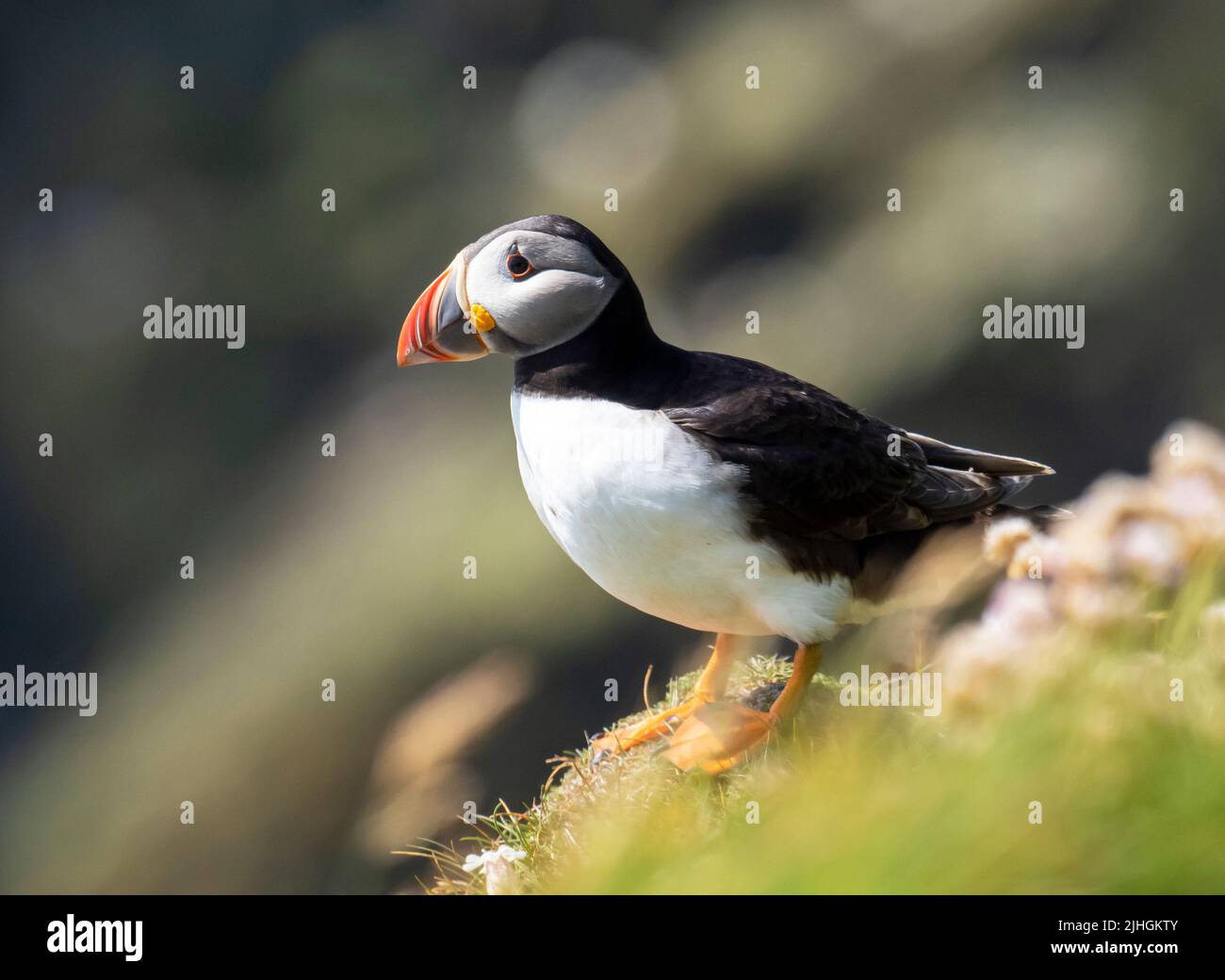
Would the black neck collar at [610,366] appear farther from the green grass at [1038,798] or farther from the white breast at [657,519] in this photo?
the green grass at [1038,798]

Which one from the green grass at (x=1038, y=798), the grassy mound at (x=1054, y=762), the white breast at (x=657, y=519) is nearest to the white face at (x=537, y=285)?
the white breast at (x=657, y=519)

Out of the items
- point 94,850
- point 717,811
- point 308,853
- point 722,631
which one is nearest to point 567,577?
point 308,853

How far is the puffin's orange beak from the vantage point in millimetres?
3562

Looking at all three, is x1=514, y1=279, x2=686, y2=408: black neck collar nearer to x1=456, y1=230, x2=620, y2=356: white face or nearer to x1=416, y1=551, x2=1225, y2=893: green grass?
x1=456, y1=230, x2=620, y2=356: white face

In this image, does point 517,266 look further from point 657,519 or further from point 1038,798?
point 1038,798

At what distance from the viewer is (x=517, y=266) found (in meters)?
3.48

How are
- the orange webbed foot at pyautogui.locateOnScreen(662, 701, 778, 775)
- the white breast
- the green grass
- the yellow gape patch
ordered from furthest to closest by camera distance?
1. the yellow gape patch
2. the white breast
3. the orange webbed foot at pyautogui.locateOnScreen(662, 701, 778, 775)
4. the green grass

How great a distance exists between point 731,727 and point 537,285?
1.30 metres

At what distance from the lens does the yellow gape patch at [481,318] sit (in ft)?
11.5

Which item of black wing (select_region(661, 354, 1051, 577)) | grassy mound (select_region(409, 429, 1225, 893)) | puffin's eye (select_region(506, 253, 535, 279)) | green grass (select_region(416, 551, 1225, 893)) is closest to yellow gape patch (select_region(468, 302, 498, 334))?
puffin's eye (select_region(506, 253, 535, 279))

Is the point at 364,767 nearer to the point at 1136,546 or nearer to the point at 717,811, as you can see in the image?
the point at 717,811

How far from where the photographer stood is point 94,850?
939 centimetres

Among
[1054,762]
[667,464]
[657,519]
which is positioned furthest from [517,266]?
[1054,762]

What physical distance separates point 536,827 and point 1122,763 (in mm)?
1926
